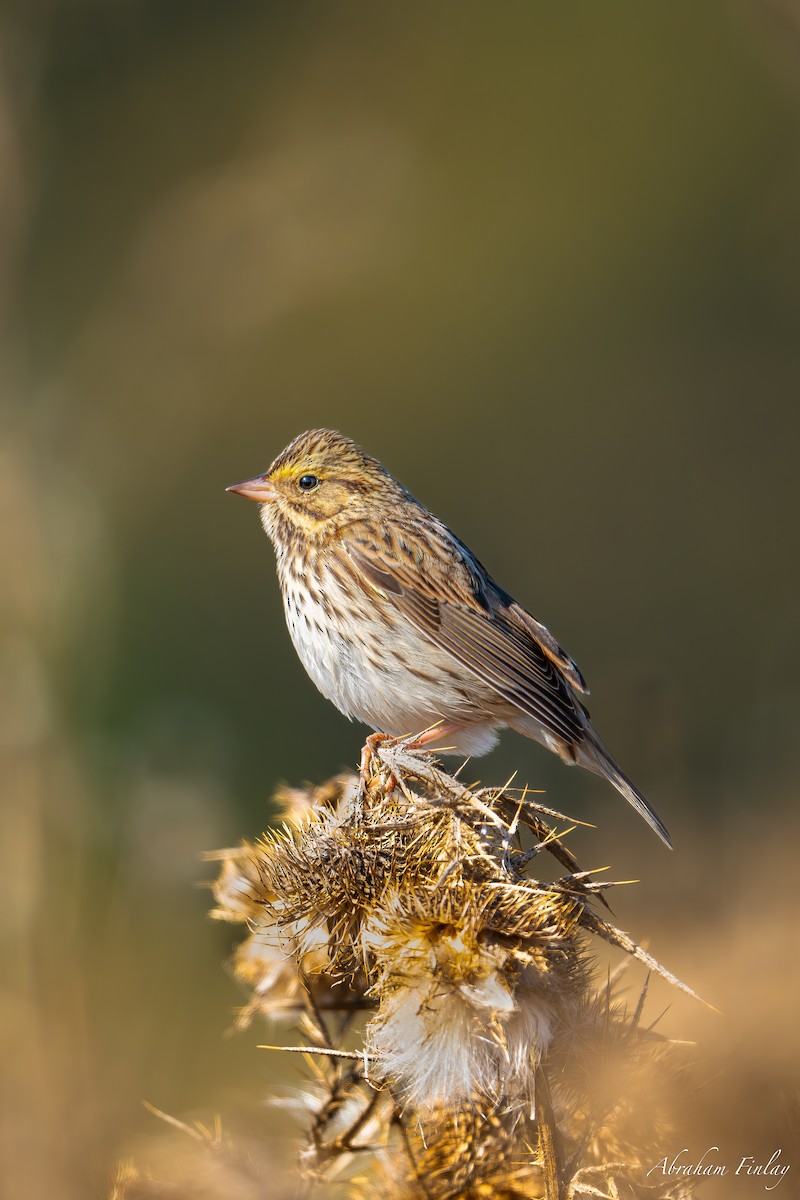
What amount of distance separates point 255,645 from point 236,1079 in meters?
5.91

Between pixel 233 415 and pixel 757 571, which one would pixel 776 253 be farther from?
pixel 233 415

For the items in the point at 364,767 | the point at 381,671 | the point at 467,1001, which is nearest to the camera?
the point at 467,1001

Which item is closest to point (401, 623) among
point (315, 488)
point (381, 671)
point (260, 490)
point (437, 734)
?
point (381, 671)

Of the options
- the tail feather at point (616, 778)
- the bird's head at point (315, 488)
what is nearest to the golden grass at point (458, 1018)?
the tail feather at point (616, 778)

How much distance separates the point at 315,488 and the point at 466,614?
77cm

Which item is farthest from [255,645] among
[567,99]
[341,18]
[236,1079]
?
[567,99]

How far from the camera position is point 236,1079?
5023 millimetres

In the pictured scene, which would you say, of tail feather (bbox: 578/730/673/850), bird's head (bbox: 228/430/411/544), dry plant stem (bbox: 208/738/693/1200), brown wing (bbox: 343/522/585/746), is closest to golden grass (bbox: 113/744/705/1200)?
dry plant stem (bbox: 208/738/693/1200)

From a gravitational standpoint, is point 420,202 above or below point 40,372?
above

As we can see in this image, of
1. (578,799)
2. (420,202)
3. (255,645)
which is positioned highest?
(420,202)

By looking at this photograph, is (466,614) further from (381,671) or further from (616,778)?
(616,778)

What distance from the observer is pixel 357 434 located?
14.6 meters
